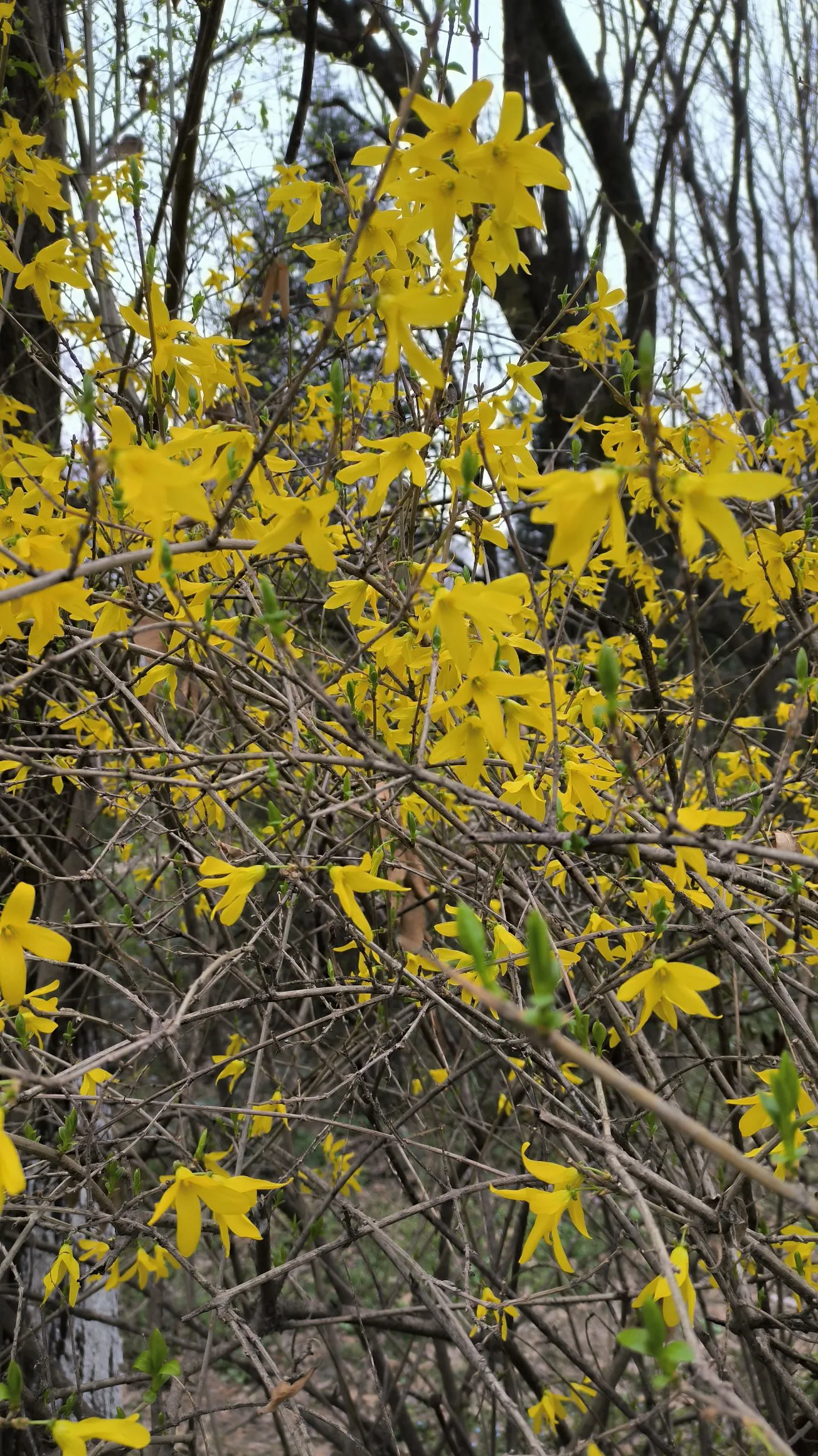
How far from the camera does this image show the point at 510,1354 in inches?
106

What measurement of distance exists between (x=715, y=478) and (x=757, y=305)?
11991 mm

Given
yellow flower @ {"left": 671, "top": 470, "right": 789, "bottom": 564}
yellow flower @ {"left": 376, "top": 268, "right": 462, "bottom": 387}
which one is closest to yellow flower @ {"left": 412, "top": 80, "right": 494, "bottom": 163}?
yellow flower @ {"left": 376, "top": 268, "right": 462, "bottom": 387}

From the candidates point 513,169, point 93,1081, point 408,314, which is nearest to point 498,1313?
point 93,1081

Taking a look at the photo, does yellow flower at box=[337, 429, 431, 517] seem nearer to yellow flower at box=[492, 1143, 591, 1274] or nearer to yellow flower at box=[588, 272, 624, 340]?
yellow flower at box=[588, 272, 624, 340]

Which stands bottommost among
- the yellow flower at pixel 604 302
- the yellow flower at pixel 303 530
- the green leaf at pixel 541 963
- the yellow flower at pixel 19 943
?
the yellow flower at pixel 19 943

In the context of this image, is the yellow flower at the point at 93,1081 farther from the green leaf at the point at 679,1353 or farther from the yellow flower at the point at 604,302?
the yellow flower at the point at 604,302

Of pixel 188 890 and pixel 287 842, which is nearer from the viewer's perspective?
pixel 188 890

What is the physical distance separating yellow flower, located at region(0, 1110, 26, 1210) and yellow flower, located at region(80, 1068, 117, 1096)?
31.4 inches

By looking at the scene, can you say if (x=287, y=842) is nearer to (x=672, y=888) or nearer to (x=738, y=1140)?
(x=672, y=888)

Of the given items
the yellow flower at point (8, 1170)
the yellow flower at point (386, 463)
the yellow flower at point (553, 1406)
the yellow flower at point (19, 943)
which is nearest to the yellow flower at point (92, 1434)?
the yellow flower at point (8, 1170)

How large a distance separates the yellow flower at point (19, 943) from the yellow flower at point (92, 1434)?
0.54m

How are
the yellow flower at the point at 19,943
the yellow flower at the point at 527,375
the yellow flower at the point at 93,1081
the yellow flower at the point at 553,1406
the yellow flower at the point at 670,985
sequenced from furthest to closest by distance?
the yellow flower at the point at 553,1406 → the yellow flower at the point at 527,375 → the yellow flower at the point at 93,1081 → the yellow flower at the point at 670,985 → the yellow flower at the point at 19,943

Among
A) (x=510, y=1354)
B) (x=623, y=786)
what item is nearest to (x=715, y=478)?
(x=623, y=786)

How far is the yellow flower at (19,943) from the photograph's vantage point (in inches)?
52.5
